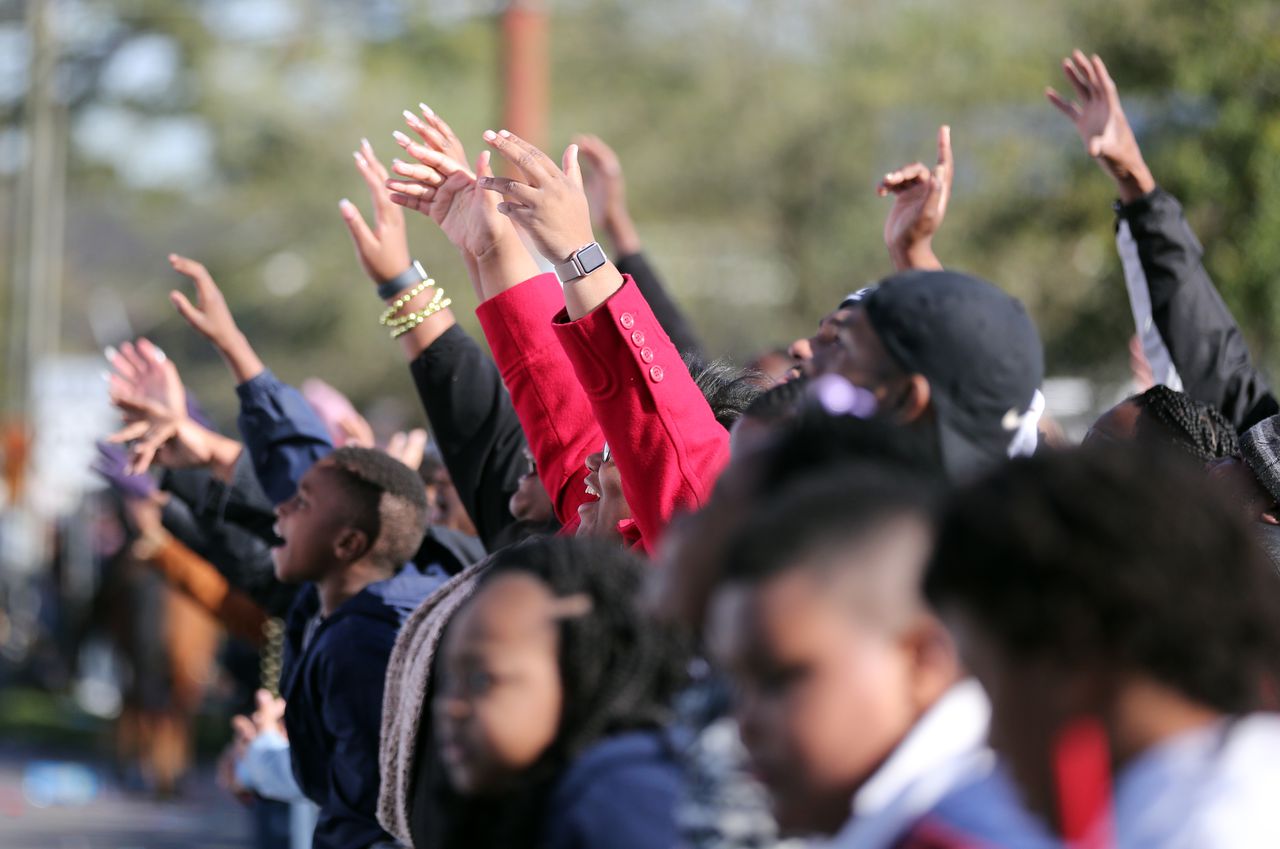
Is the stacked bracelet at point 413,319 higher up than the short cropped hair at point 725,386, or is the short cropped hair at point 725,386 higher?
the stacked bracelet at point 413,319

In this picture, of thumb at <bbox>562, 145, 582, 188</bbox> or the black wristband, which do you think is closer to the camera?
thumb at <bbox>562, 145, 582, 188</bbox>

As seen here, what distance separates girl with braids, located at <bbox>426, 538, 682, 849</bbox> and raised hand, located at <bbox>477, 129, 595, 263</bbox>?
875 mm

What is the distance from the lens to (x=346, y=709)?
12.4 feet

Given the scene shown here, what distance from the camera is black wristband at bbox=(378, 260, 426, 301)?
4.50 metres

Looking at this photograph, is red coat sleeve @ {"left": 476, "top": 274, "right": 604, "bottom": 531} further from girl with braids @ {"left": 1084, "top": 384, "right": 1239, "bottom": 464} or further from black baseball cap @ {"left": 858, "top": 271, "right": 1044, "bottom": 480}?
black baseball cap @ {"left": 858, "top": 271, "right": 1044, "bottom": 480}

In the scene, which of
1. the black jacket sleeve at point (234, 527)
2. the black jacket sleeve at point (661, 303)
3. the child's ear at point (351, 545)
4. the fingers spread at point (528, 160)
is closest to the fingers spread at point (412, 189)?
the fingers spread at point (528, 160)

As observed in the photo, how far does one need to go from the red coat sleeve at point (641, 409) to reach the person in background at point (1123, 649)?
4.27ft

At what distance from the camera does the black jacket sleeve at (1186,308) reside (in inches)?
178

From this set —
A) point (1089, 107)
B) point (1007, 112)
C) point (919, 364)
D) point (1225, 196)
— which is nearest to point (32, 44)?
point (1007, 112)

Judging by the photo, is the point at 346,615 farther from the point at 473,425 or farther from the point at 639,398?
the point at 639,398

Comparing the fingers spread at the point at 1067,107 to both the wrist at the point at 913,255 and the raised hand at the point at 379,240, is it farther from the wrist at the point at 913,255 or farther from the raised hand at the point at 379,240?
the raised hand at the point at 379,240

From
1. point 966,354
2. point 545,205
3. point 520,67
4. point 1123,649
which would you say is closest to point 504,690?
point 966,354

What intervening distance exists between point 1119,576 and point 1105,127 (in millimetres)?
3145

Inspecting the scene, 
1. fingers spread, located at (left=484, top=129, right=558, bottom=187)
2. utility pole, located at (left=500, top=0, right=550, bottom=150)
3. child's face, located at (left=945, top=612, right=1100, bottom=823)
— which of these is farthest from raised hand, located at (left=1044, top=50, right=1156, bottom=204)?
utility pole, located at (left=500, top=0, right=550, bottom=150)
